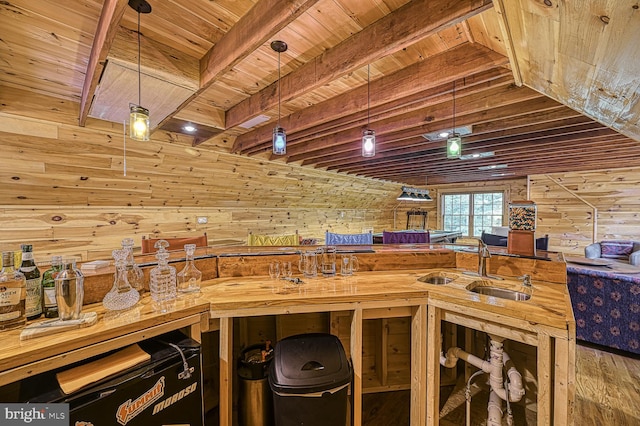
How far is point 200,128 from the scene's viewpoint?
3162mm

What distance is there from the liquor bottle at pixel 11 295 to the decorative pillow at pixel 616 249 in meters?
7.41

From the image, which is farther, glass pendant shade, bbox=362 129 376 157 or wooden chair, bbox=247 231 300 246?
wooden chair, bbox=247 231 300 246

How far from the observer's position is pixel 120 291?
1.30 metres

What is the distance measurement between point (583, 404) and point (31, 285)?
133 inches

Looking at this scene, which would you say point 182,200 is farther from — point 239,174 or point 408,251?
point 408,251

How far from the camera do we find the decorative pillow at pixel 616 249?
4.91 meters

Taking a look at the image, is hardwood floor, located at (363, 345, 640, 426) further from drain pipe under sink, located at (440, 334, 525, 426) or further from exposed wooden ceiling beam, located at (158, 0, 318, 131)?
exposed wooden ceiling beam, located at (158, 0, 318, 131)

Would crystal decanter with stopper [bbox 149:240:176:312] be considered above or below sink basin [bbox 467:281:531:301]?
above

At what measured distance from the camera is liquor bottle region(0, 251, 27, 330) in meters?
1.04

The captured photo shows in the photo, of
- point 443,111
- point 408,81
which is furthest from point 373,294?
point 443,111

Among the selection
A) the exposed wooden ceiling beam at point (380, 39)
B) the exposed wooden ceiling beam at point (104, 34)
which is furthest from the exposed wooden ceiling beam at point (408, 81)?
the exposed wooden ceiling beam at point (104, 34)

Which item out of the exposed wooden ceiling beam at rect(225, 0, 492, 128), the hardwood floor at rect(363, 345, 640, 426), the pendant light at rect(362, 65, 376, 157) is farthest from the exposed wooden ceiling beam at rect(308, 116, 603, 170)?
the hardwood floor at rect(363, 345, 640, 426)

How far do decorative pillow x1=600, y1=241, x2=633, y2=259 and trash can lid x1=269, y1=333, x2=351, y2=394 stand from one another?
617 cm

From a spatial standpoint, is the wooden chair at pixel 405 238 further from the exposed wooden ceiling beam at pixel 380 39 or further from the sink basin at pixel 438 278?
the exposed wooden ceiling beam at pixel 380 39
